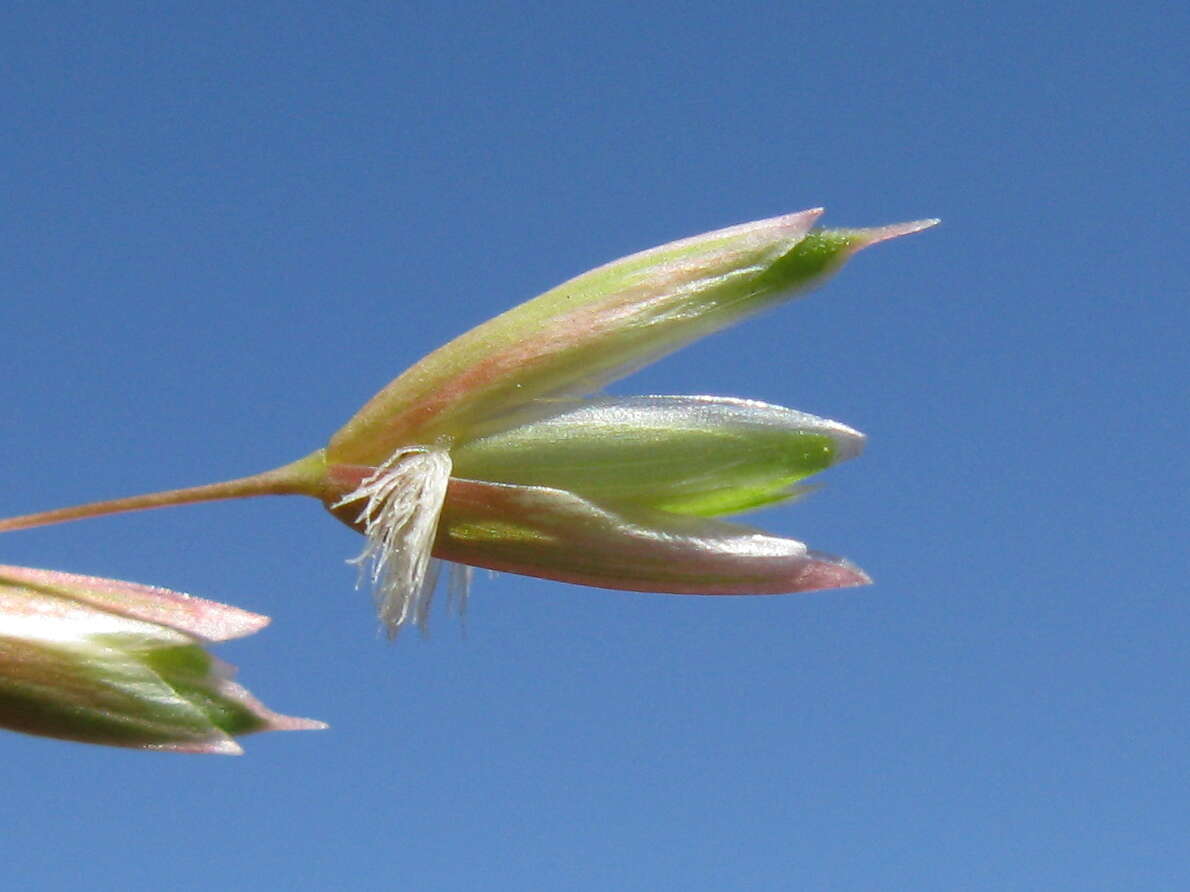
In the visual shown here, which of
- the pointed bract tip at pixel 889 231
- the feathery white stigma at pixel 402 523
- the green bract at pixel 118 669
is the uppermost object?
the pointed bract tip at pixel 889 231

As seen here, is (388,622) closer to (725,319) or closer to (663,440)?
(663,440)

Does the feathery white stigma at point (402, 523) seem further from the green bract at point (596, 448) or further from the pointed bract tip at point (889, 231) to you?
the pointed bract tip at point (889, 231)

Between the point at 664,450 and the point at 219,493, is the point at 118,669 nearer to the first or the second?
the point at 219,493

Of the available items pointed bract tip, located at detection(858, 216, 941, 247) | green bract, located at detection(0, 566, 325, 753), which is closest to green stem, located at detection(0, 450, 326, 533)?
green bract, located at detection(0, 566, 325, 753)

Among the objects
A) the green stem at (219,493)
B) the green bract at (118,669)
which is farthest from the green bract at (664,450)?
the green bract at (118,669)

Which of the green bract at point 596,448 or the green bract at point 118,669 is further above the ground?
the green bract at point 596,448
